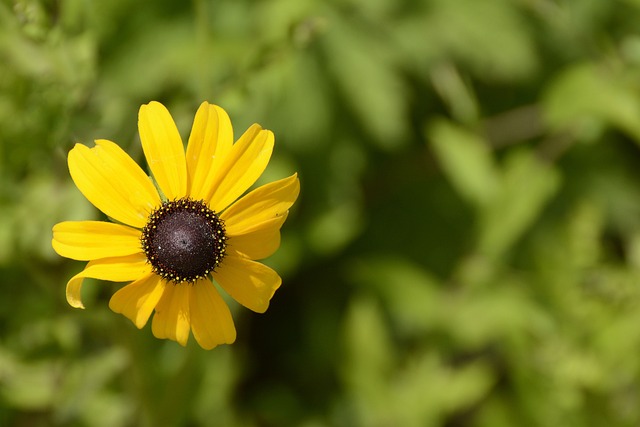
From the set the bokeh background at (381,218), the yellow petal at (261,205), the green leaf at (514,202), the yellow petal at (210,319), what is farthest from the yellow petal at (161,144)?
the green leaf at (514,202)

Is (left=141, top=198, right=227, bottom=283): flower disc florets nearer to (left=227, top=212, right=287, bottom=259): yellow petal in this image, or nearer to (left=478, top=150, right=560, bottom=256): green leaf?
(left=227, top=212, right=287, bottom=259): yellow petal

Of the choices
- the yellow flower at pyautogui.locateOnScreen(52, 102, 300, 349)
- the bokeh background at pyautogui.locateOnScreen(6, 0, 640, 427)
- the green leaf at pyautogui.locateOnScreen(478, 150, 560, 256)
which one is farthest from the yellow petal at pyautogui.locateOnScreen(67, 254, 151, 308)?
the green leaf at pyautogui.locateOnScreen(478, 150, 560, 256)

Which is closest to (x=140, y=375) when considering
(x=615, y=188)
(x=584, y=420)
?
(x=584, y=420)

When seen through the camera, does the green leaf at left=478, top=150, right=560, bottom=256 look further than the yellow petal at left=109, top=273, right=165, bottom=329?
Yes

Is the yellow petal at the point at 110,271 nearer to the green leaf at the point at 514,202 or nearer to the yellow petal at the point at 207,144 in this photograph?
the yellow petal at the point at 207,144

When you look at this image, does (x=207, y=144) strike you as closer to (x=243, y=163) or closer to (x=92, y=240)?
(x=243, y=163)
